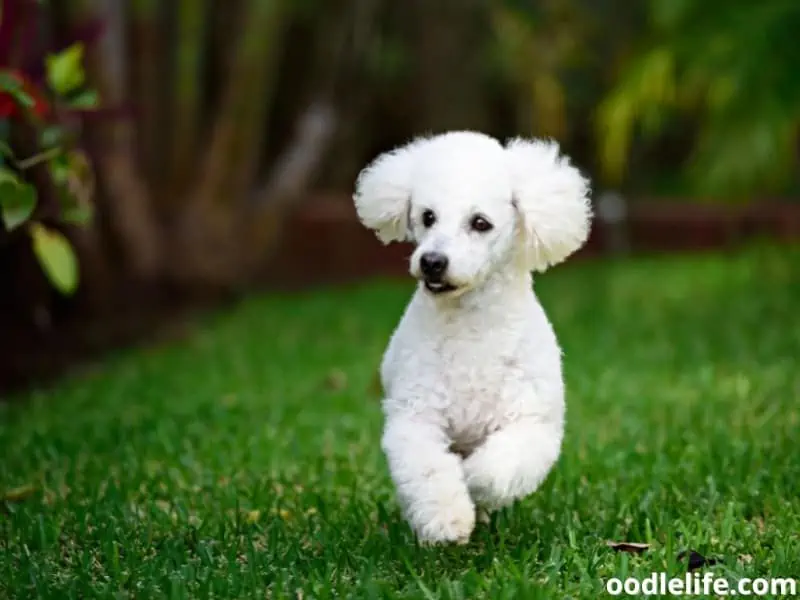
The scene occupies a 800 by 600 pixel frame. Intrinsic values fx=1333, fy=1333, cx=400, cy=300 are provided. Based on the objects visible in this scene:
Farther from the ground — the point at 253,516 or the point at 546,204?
the point at 546,204

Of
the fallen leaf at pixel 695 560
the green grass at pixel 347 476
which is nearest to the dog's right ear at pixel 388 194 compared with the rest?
the green grass at pixel 347 476

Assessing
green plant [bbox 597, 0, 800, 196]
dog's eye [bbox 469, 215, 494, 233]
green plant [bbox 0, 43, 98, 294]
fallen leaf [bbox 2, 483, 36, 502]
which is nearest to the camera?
dog's eye [bbox 469, 215, 494, 233]

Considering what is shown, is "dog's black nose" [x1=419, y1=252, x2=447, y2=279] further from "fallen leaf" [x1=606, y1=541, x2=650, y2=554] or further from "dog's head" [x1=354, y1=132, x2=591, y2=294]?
"fallen leaf" [x1=606, y1=541, x2=650, y2=554]

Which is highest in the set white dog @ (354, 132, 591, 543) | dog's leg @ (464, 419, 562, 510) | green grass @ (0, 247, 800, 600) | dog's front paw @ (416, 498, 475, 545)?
white dog @ (354, 132, 591, 543)

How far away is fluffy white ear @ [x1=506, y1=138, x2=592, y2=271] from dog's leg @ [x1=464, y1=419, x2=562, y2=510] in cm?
53

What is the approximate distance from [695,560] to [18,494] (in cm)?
249

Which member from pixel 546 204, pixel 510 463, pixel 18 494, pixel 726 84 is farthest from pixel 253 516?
pixel 726 84

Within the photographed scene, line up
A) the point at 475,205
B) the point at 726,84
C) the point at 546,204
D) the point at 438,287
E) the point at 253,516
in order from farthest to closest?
the point at 726,84 < the point at 253,516 < the point at 546,204 < the point at 475,205 < the point at 438,287

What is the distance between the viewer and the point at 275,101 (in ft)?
59.2

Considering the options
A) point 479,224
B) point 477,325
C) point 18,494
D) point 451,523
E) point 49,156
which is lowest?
point 18,494

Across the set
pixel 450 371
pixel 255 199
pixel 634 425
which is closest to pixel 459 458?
pixel 450 371

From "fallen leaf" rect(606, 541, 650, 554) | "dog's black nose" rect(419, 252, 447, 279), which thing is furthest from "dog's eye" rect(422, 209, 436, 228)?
"fallen leaf" rect(606, 541, 650, 554)

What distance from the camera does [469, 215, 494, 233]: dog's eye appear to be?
3.81m

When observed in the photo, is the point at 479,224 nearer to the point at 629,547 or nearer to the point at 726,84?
the point at 629,547
